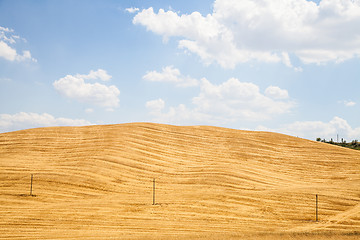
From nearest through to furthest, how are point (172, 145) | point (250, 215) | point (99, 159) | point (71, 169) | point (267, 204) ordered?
point (250, 215) < point (267, 204) < point (71, 169) < point (99, 159) < point (172, 145)

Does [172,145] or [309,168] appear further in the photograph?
[172,145]

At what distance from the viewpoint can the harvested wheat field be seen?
21.6 m

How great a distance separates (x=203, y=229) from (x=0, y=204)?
18.1 metres

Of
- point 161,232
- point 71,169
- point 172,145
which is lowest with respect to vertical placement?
point 161,232

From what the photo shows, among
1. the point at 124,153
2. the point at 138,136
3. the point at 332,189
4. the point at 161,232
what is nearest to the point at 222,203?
the point at 161,232

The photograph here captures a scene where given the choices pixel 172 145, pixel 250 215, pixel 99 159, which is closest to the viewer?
pixel 250 215

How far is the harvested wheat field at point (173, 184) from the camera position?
21.6 meters

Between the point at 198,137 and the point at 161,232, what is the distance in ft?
99.5

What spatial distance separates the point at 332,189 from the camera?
31.2 meters

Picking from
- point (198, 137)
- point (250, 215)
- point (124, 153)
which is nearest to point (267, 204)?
point (250, 215)

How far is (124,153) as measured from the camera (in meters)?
41.3

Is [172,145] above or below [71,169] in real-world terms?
above

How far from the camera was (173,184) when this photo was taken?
1353 inches

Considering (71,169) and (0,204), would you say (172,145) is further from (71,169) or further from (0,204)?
(0,204)
